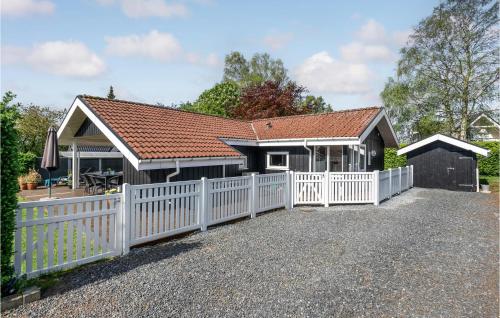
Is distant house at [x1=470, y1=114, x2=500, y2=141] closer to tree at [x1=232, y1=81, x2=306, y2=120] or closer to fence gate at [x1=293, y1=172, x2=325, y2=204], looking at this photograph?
tree at [x1=232, y1=81, x2=306, y2=120]

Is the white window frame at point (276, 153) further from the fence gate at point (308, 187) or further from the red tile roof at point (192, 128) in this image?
the fence gate at point (308, 187)

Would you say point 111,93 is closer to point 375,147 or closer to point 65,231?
point 375,147

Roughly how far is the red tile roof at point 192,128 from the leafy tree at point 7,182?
3.96 meters

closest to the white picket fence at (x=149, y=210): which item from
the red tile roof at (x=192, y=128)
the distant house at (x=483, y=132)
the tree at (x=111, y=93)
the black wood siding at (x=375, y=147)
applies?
the red tile roof at (x=192, y=128)

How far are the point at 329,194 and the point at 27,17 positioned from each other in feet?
34.2

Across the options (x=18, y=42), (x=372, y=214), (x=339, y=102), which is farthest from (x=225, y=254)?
(x=339, y=102)

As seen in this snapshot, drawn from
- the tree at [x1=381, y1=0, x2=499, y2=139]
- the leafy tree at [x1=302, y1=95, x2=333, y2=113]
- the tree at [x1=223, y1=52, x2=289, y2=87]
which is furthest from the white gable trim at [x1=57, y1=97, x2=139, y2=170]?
the tree at [x1=223, y1=52, x2=289, y2=87]

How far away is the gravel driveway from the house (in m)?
2.65

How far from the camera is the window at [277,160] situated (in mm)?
15158

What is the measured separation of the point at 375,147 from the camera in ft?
57.6

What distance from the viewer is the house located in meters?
8.98

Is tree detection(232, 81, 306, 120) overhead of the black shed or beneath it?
overhead

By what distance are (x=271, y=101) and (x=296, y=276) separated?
2776 cm

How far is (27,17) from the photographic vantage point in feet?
24.1
